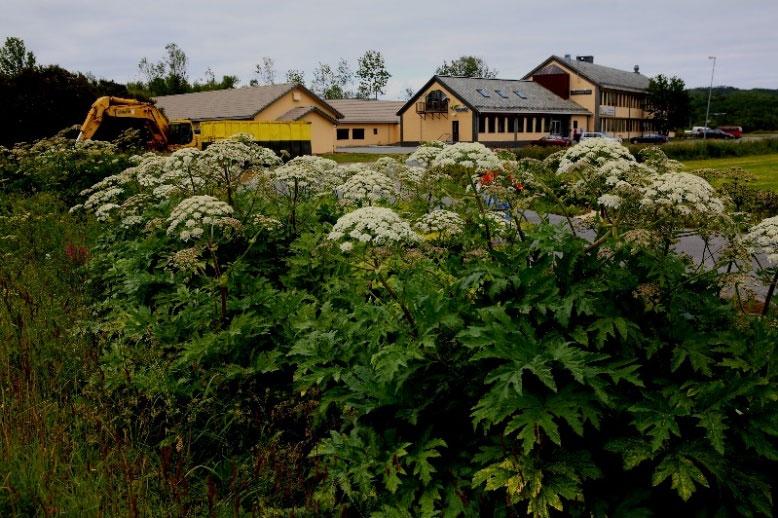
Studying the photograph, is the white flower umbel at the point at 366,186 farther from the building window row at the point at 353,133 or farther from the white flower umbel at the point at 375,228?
the building window row at the point at 353,133

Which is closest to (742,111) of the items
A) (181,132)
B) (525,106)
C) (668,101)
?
(668,101)

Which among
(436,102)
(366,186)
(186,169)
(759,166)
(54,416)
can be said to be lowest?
(759,166)

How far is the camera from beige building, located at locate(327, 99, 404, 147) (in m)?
66.9

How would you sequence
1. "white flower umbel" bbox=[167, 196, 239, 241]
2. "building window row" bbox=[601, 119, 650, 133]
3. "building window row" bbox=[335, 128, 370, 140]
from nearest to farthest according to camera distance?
"white flower umbel" bbox=[167, 196, 239, 241] → "building window row" bbox=[335, 128, 370, 140] → "building window row" bbox=[601, 119, 650, 133]

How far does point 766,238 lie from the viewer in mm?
3797

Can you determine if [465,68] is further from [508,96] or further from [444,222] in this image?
[444,222]

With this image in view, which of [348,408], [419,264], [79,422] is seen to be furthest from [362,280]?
[79,422]

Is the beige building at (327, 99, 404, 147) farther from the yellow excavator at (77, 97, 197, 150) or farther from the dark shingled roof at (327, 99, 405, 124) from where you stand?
the yellow excavator at (77, 97, 197, 150)

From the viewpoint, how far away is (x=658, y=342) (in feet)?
11.8

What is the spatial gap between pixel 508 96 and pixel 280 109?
2314 cm

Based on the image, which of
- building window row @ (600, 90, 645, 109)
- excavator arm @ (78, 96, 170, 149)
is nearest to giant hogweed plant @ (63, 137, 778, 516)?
excavator arm @ (78, 96, 170, 149)

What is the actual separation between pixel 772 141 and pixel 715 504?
45.3m

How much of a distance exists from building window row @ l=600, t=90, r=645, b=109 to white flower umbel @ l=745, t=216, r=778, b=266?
74.4 metres

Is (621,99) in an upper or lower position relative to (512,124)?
upper
